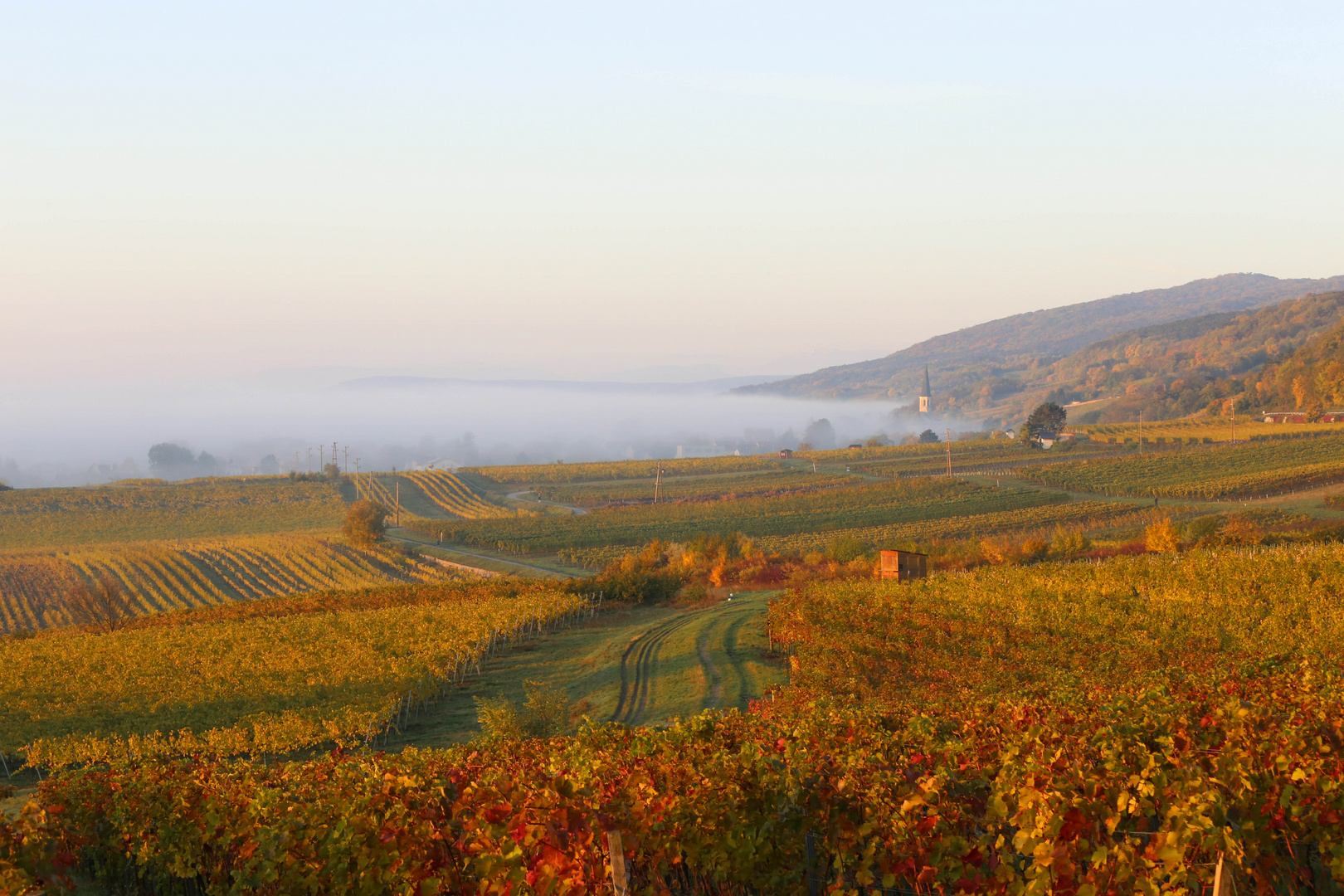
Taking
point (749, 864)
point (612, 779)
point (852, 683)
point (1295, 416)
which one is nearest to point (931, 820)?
point (749, 864)

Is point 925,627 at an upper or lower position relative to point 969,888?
lower

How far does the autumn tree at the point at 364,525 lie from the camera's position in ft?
291

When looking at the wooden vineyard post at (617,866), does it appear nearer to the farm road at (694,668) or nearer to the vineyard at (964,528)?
the farm road at (694,668)

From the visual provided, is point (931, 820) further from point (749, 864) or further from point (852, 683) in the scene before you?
point (852, 683)

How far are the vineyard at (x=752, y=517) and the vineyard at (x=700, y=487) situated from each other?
26.9ft

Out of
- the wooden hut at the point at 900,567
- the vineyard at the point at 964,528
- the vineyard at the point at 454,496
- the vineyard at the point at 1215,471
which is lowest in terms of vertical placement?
the vineyard at the point at 964,528

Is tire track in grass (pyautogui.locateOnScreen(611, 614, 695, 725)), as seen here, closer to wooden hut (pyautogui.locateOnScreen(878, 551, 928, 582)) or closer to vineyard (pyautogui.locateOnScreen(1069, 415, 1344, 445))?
wooden hut (pyautogui.locateOnScreen(878, 551, 928, 582))

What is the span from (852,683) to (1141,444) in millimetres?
123147

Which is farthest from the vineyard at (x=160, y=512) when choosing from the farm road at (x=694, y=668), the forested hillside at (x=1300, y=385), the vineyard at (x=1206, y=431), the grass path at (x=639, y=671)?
the forested hillside at (x=1300, y=385)

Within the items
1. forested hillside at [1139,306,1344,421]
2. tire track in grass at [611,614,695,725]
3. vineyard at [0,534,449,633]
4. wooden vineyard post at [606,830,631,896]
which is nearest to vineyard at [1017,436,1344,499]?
forested hillside at [1139,306,1344,421]

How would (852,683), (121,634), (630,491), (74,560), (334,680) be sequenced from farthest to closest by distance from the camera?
(630,491), (74,560), (121,634), (334,680), (852,683)

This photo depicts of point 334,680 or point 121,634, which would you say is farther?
point 121,634

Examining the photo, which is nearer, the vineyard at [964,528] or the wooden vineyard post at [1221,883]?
the wooden vineyard post at [1221,883]

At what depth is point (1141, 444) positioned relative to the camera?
12912 centimetres
